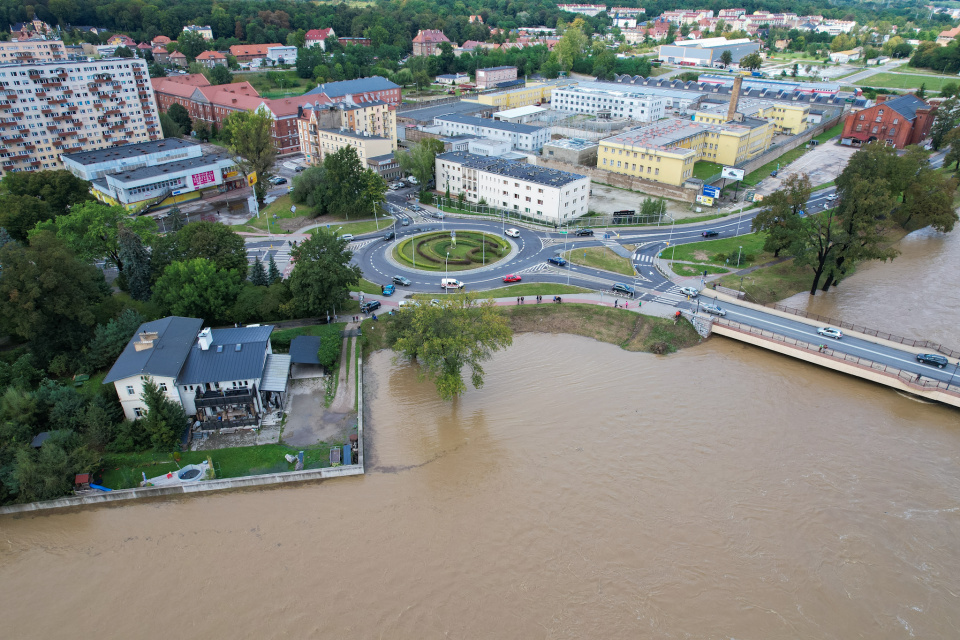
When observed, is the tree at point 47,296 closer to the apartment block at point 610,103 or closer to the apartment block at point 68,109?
the apartment block at point 68,109

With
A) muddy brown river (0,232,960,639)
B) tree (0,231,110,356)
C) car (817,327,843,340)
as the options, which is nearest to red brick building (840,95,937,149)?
car (817,327,843,340)

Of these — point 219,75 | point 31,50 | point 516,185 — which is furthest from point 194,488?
point 219,75

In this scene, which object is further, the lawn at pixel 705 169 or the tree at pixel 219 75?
the tree at pixel 219 75

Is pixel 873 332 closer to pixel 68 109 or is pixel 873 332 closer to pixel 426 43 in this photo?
pixel 68 109

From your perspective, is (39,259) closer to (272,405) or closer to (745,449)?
(272,405)

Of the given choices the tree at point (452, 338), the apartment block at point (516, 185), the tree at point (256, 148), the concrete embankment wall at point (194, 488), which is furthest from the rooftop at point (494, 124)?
the concrete embankment wall at point (194, 488)

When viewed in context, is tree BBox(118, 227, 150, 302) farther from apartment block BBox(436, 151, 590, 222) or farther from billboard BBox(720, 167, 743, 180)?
billboard BBox(720, 167, 743, 180)
